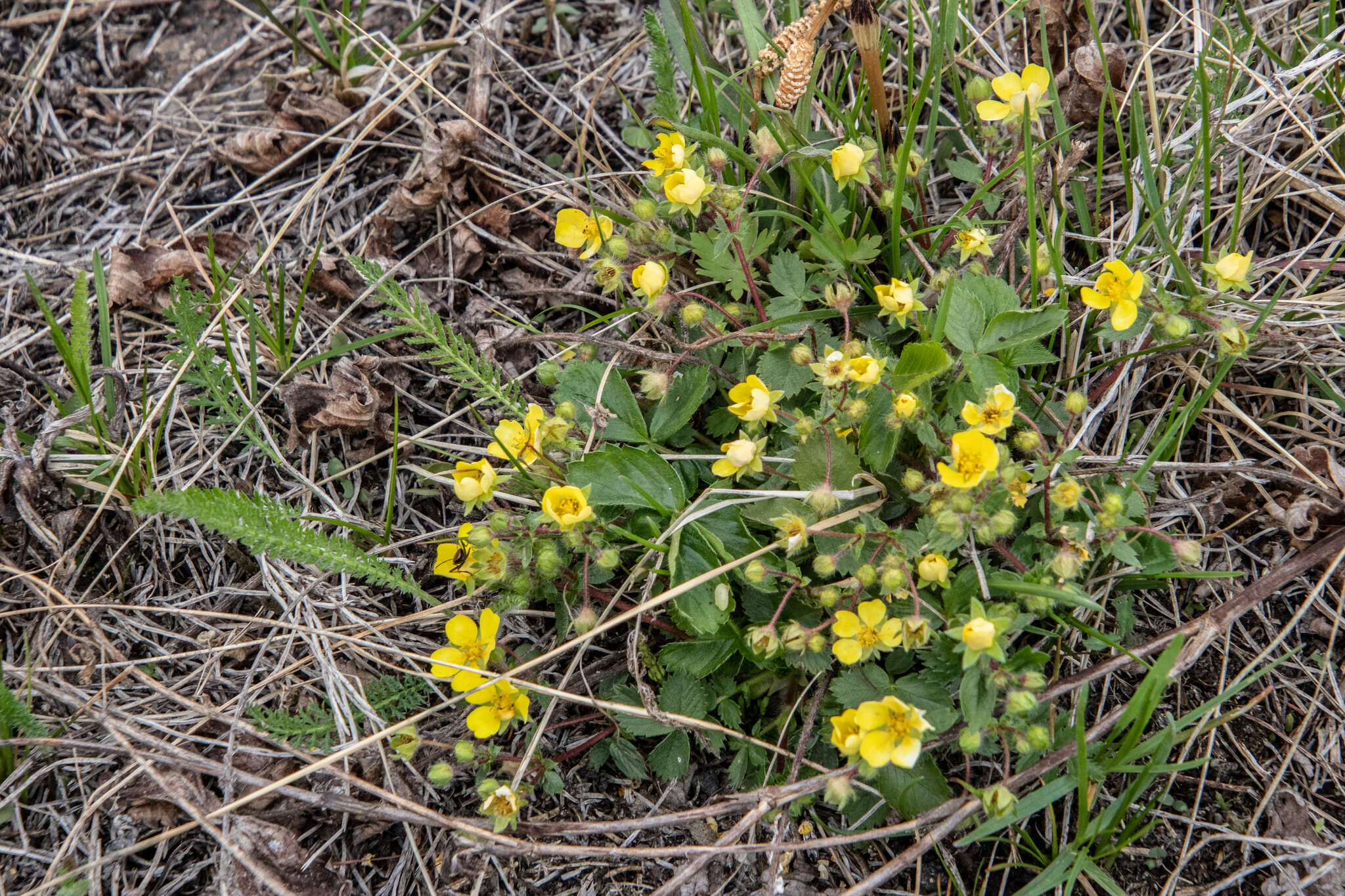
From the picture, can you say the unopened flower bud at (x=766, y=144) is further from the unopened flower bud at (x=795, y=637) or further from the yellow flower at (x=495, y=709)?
the yellow flower at (x=495, y=709)

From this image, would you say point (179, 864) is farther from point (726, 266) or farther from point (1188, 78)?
point (1188, 78)

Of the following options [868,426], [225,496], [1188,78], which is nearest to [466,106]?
[225,496]

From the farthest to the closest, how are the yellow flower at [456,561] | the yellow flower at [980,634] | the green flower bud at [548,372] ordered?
the green flower bud at [548,372]
the yellow flower at [456,561]
the yellow flower at [980,634]

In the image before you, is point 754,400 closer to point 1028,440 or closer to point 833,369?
point 833,369

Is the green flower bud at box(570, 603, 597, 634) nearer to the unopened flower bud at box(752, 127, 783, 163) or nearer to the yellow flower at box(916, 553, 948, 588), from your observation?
the yellow flower at box(916, 553, 948, 588)

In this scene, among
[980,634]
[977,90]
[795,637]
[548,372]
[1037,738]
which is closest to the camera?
[980,634]

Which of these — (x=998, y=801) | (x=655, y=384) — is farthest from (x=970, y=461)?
(x=655, y=384)

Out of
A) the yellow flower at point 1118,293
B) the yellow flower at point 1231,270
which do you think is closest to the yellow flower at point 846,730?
the yellow flower at point 1118,293
